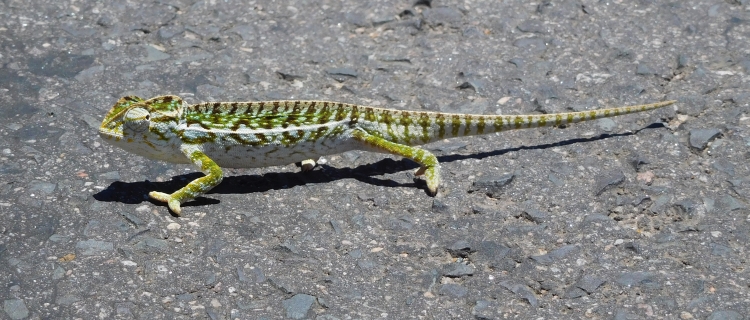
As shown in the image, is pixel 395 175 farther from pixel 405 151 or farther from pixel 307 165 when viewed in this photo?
pixel 307 165

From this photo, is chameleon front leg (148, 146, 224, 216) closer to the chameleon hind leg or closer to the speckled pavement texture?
the speckled pavement texture

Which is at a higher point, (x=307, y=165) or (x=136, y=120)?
(x=136, y=120)

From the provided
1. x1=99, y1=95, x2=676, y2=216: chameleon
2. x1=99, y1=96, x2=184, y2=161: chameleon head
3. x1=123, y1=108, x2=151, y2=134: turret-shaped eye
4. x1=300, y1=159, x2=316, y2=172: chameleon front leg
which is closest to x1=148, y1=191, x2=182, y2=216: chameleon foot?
x1=99, y1=95, x2=676, y2=216: chameleon

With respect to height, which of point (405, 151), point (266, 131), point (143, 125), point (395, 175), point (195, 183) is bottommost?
point (395, 175)

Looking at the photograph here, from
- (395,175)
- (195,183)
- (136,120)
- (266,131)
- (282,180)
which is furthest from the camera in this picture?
(395,175)

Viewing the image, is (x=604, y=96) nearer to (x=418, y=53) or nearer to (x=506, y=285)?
(x=418, y=53)

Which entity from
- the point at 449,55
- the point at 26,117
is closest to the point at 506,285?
the point at 449,55

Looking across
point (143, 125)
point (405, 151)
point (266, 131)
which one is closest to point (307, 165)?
point (266, 131)

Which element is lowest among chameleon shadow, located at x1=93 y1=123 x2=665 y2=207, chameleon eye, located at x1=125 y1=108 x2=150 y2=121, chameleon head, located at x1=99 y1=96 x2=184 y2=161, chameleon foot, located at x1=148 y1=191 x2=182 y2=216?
chameleon shadow, located at x1=93 y1=123 x2=665 y2=207
